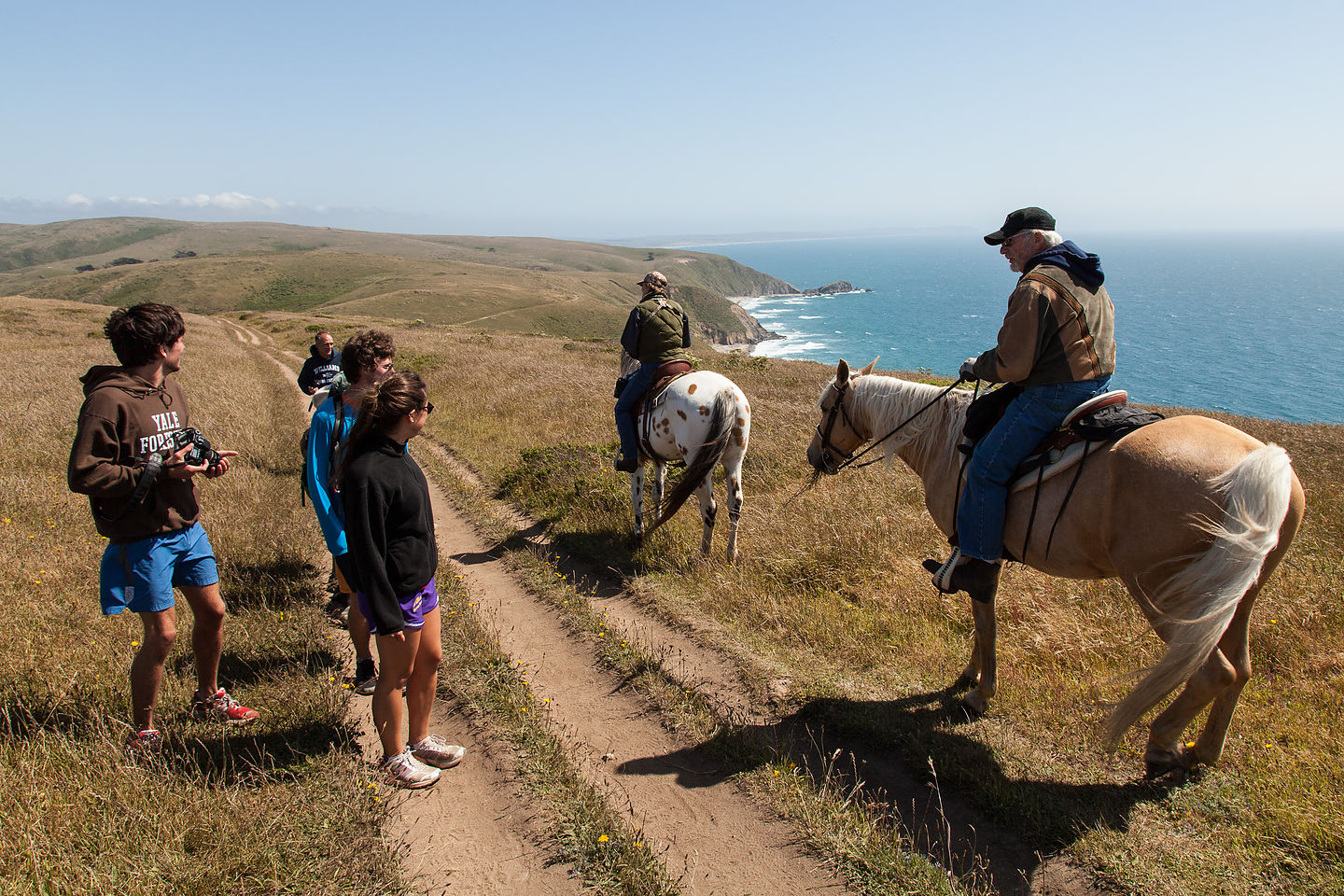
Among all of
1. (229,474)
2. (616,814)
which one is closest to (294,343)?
(229,474)

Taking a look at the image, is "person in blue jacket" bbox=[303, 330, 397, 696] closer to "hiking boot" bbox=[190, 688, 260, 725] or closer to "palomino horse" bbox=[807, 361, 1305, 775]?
"hiking boot" bbox=[190, 688, 260, 725]

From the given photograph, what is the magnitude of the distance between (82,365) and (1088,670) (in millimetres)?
28353

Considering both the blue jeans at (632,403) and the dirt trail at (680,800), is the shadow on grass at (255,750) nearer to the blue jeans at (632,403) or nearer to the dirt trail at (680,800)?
the dirt trail at (680,800)

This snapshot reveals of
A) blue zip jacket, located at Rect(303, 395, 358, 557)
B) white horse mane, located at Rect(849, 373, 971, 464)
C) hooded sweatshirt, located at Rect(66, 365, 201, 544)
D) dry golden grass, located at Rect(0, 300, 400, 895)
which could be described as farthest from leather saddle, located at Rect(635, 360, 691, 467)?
hooded sweatshirt, located at Rect(66, 365, 201, 544)

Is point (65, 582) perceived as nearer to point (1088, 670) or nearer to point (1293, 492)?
point (1088, 670)

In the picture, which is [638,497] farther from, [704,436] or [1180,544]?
[1180,544]

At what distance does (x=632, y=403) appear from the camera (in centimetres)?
819

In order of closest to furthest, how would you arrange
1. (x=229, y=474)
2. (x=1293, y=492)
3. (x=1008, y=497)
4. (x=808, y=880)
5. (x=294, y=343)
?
(x=808, y=880) → (x=1293, y=492) → (x=1008, y=497) → (x=229, y=474) → (x=294, y=343)

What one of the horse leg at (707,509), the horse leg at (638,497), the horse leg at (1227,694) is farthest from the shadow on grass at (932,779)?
the horse leg at (638,497)

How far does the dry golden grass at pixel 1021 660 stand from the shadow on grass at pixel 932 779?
0.02 m

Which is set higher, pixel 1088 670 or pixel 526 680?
pixel 1088 670

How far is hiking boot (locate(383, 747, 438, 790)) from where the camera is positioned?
406 cm

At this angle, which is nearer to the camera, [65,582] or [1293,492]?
[1293,492]

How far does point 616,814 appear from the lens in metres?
3.89
